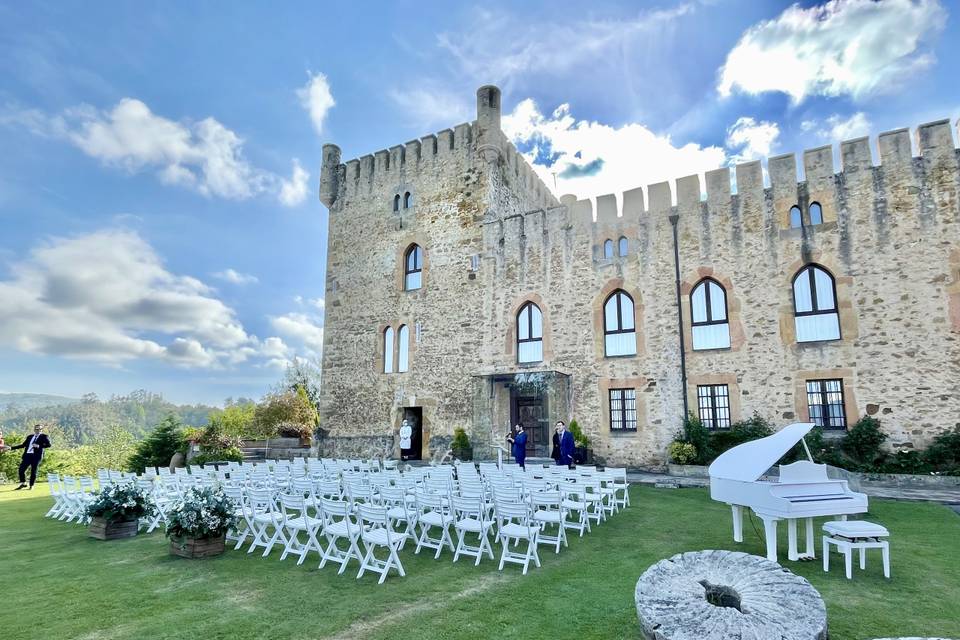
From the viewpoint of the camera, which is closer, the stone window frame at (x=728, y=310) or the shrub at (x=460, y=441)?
the stone window frame at (x=728, y=310)

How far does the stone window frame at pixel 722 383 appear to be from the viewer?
1398 centimetres

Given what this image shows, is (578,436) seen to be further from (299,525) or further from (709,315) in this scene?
(299,525)

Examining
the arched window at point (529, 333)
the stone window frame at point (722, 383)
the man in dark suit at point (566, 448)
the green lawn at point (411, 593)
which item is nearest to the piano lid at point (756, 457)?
the green lawn at point (411, 593)

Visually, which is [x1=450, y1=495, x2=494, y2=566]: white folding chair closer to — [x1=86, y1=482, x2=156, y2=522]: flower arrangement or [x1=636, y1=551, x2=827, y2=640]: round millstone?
[x1=636, y1=551, x2=827, y2=640]: round millstone

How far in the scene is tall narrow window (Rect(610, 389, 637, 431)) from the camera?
15.4 metres

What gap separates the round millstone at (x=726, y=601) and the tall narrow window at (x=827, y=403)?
1063 cm

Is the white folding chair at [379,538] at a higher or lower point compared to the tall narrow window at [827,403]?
lower

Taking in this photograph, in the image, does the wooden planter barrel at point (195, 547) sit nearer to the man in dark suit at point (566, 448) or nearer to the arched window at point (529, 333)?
the man in dark suit at point (566, 448)

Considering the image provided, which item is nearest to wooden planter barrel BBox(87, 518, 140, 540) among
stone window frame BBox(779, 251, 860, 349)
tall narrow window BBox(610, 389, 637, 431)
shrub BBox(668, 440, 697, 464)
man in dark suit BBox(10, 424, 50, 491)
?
man in dark suit BBox(10, 424, 50, 491)

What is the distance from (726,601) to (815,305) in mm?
11988

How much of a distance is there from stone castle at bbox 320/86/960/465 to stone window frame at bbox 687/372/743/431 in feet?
0.13

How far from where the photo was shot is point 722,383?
1426 cm

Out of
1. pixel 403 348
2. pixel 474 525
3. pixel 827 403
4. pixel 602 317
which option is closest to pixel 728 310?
pixel 827 403

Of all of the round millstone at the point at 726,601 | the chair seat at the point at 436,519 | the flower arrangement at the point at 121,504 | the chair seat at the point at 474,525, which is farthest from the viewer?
the flower arrangement at the point at 121,504
